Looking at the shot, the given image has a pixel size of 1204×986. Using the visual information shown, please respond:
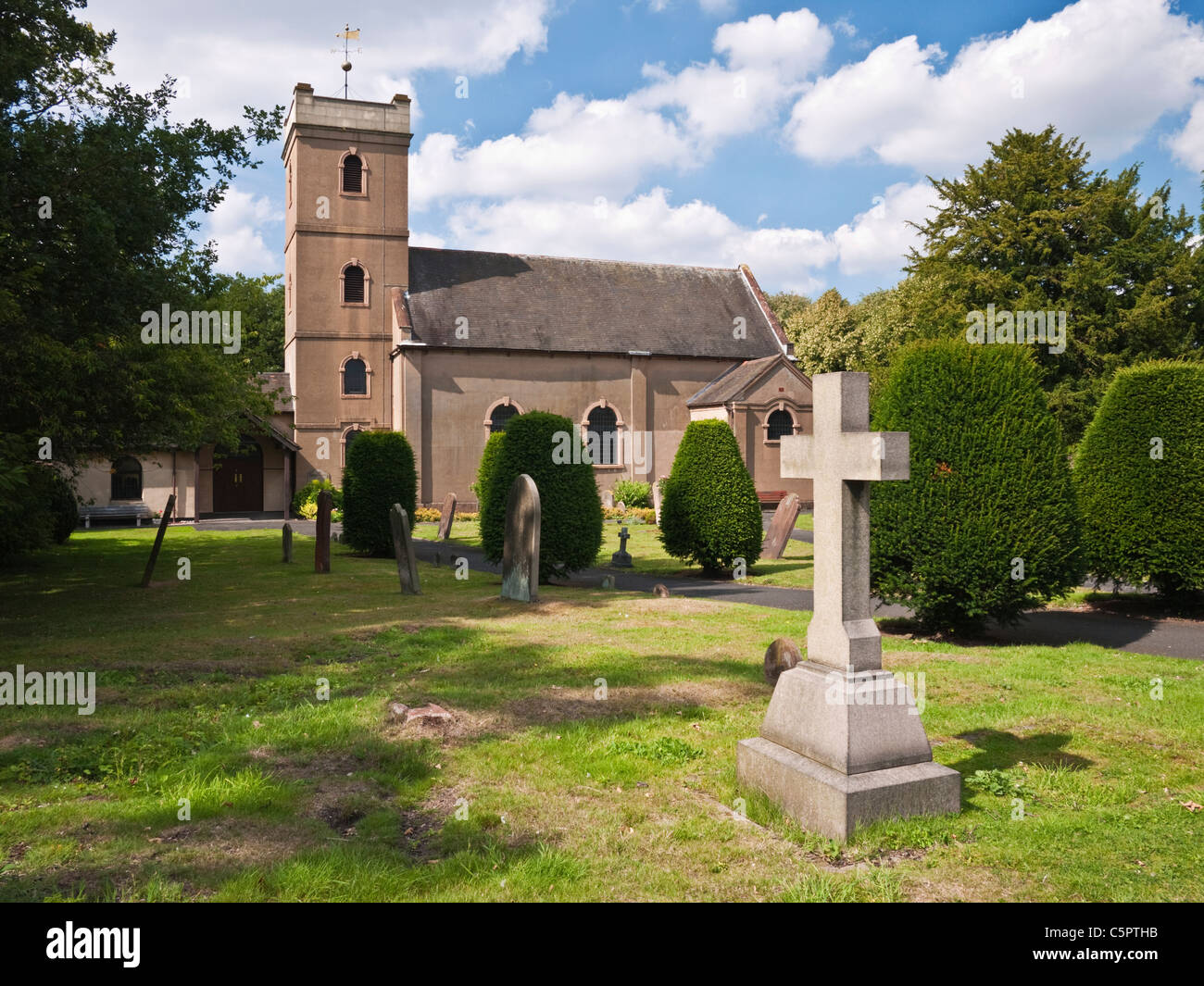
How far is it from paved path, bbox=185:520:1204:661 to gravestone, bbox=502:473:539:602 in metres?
2.61

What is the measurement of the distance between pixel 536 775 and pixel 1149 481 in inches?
401

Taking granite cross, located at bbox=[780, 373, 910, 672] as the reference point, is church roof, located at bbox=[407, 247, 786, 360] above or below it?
above

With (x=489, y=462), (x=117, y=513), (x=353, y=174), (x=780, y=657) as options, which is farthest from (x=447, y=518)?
(x=780, y=657)

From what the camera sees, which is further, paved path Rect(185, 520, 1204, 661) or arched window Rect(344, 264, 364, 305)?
arched window Rect(344, 264, 364, 305)

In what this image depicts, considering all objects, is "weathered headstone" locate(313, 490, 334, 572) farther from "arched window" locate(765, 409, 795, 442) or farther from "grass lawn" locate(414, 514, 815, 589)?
"arched window" locate(765, 409, 795, 442)

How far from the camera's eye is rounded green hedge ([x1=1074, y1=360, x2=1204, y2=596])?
36.0 ft

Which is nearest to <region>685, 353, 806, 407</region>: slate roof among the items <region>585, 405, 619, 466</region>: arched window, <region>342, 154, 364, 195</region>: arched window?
<region>585, 405, 619, 466</region>: arched window

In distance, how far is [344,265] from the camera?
112 ft

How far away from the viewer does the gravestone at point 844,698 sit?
429cm

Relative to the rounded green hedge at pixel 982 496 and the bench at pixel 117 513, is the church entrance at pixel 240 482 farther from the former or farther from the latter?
the rounded green hedge at pixel 982 496

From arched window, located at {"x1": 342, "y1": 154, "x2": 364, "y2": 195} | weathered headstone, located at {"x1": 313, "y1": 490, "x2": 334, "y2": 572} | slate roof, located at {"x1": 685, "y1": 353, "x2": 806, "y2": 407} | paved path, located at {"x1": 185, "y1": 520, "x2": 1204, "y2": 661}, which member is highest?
arched window, located at {"x1": 342, "y1": 154, "x2": 364, "y2": 195}

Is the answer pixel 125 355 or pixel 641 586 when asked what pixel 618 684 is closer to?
pixel 641 586

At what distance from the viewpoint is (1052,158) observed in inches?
1300

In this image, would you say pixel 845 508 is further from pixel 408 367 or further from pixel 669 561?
pixel 408 367
